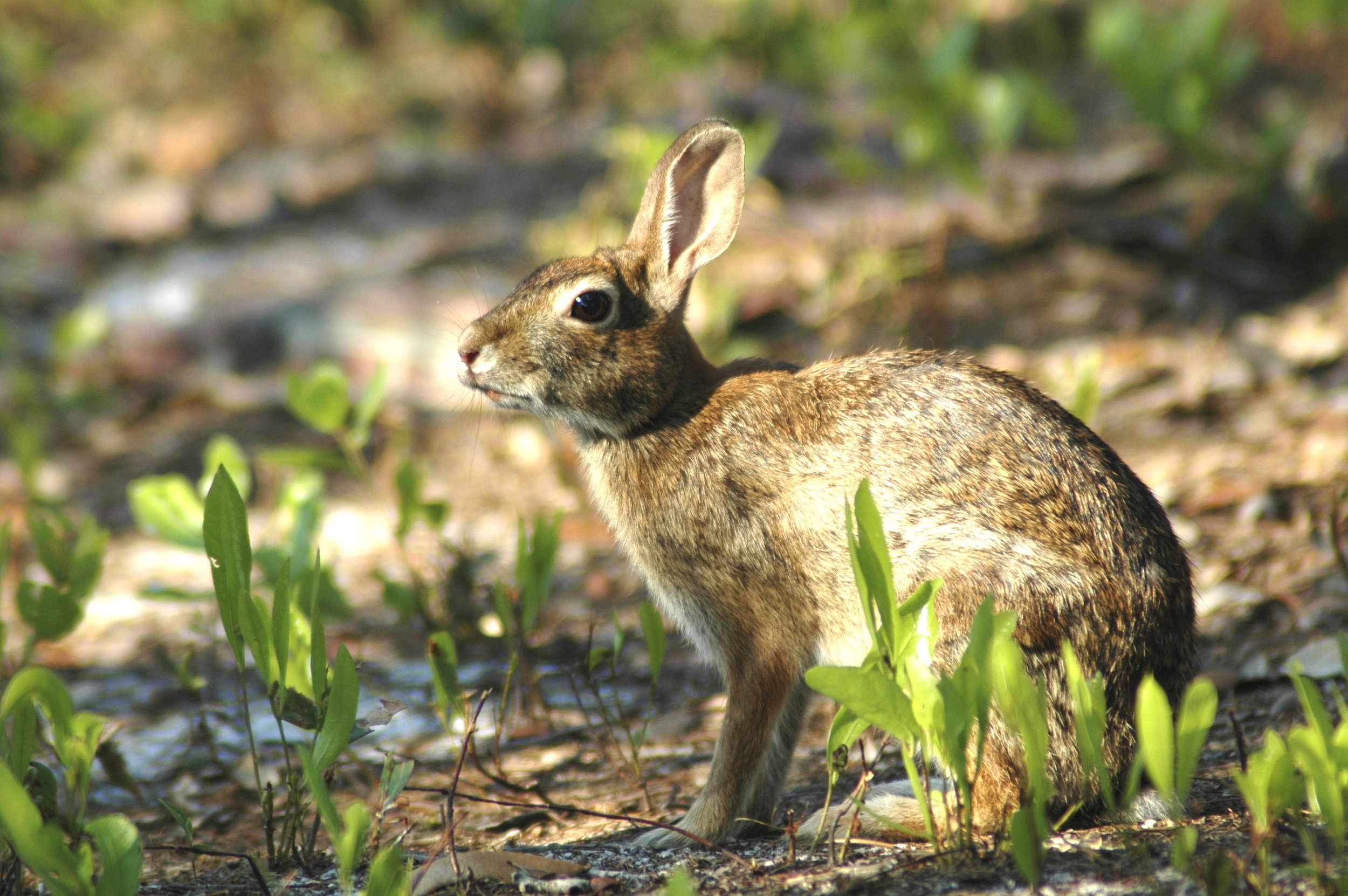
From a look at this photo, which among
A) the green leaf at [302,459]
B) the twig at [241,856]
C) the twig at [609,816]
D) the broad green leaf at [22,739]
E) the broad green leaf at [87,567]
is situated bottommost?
the twig at [241,856]

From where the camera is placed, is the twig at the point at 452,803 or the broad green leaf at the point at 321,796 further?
the twig at the point at 452,803

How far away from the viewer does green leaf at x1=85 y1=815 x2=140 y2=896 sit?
2535mm

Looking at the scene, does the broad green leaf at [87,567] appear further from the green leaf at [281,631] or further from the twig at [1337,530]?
the twig at [1337,530]

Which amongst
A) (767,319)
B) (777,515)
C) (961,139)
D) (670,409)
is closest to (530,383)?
(670,409)

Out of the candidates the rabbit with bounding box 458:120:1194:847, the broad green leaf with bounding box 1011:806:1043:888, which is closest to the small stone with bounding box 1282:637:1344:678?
the rabbit with bounding box 458:120:1194:847

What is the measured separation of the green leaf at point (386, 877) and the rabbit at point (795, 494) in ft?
3.04

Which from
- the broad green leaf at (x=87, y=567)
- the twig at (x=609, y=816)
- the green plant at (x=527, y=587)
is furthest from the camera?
the broad green leaf at (x=87, y=567)

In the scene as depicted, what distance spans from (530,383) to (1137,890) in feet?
7.27

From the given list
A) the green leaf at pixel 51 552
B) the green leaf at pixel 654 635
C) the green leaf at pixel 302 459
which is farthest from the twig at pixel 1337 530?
the green leaf at pixel 51 552

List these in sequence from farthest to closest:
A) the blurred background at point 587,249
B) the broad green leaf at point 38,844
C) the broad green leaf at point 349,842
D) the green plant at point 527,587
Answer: the blurred background at point 587,249 < the green plant at point 527,587 < the broad green leaf at point 349,842 < the broad green leaf at point 38,844

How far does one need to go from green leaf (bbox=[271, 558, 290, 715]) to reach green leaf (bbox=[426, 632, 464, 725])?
408 mm

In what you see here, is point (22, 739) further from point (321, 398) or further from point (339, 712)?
point (321, 398)

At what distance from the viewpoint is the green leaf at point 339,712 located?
283 centimetres

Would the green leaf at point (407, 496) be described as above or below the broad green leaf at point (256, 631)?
above
